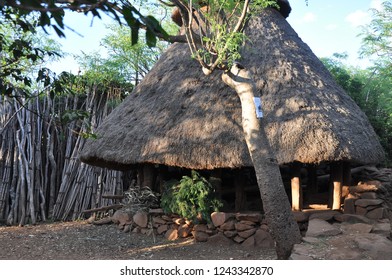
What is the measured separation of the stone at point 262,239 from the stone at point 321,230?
0.76 m

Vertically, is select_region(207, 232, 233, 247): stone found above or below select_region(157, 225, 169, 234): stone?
below

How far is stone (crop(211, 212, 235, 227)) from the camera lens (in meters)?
5.29

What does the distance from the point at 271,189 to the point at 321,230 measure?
761mm

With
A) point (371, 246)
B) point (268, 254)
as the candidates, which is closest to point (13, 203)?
point (268, 254)

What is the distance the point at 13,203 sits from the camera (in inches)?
285

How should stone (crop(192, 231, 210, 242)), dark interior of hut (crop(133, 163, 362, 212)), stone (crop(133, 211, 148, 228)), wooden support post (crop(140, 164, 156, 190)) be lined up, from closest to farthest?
stone (crop(192, 231, 210, 242)) → dark interior of hut (crop(133, 163, 362, 212)) → stone (crop(133, 211, 148, 228)) → wooden support post (crop(140, 164, 156, 190))

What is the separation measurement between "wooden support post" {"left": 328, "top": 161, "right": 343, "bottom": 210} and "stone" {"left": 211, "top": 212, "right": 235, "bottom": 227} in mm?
1361

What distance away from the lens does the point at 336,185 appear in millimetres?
5176

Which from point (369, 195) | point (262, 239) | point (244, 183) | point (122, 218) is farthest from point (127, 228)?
point (369, 195)

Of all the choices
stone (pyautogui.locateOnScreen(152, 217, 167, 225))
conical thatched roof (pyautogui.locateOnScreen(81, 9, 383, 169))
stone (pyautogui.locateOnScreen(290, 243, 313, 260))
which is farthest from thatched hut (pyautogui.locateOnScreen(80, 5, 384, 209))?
stone (pyautogui.locateOnScreen(290, 243, 313, 260))

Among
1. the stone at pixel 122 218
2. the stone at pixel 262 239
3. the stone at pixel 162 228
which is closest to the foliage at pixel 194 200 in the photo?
the stone at pixel 162 228

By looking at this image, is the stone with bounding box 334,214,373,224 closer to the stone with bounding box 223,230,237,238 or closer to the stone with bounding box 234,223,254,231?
the stone with bounding box 234,223,254,231

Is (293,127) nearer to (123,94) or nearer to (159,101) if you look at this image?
(159,101)

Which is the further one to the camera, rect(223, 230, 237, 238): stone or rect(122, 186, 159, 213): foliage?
rect(122, 186, 159, 213): foliage
